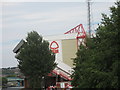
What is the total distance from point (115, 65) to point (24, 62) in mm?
19599

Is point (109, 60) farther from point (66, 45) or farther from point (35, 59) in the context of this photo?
point (66, 45)

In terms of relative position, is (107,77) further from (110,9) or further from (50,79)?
(50,79)

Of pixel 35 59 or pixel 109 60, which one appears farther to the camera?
pixel 35 59

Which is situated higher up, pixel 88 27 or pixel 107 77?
pixel 88 27

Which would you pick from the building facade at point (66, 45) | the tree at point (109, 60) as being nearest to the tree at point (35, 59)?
the building facade at point (66, 45)

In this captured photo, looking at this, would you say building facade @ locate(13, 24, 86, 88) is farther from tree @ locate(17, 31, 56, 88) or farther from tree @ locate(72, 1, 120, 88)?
tree @ locate(72, 1, 120, 88)

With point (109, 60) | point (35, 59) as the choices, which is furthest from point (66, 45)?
point (109, 60)

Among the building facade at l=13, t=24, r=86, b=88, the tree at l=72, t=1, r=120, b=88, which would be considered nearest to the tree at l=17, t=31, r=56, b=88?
the building facade at l=13, t=24, r=86, b=88

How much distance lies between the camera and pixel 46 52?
3106 cm

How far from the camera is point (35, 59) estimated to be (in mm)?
30312

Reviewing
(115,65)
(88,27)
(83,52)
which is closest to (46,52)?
(83,52)

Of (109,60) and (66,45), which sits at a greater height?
(66,45)

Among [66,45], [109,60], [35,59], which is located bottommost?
[109,60]

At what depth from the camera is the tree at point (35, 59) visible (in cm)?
3048
